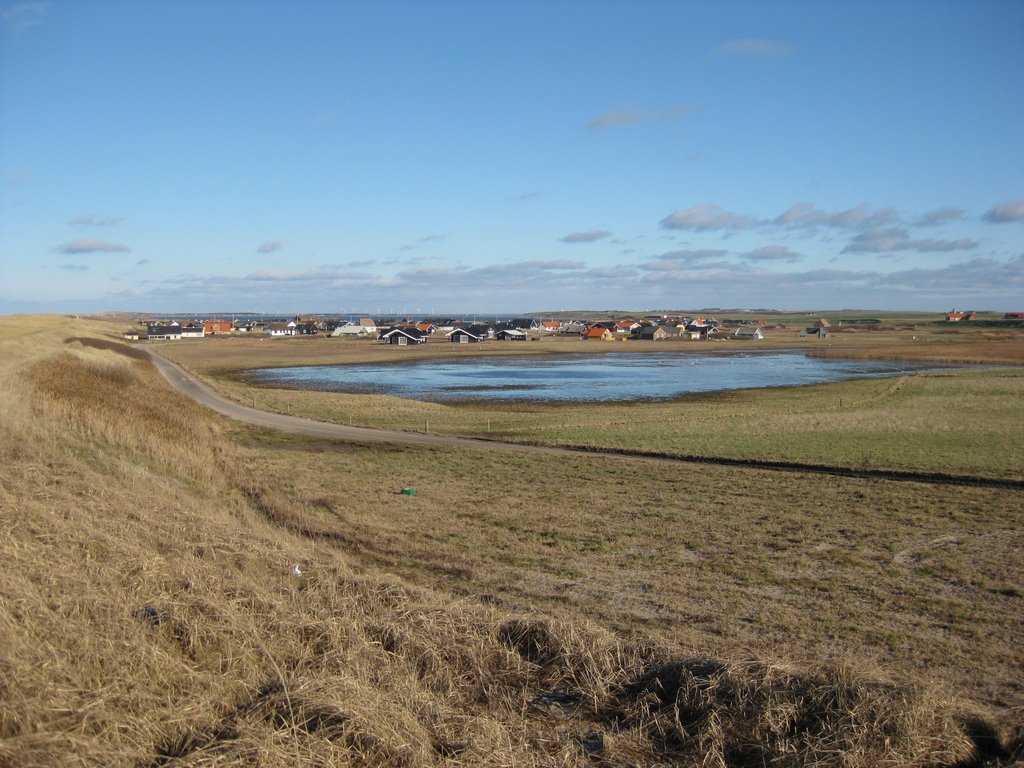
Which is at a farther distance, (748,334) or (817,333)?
(817,333)

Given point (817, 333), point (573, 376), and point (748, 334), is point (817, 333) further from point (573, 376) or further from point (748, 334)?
point (573, 376)

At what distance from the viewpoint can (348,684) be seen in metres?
6.18

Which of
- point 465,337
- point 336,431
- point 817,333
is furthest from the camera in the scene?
point 817,333

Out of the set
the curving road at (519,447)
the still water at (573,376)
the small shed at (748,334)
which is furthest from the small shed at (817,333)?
the curving road at (519,447)

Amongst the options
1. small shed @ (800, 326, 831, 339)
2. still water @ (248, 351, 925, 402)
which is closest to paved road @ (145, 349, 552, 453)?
still water @ (248, 351, 925, 402)

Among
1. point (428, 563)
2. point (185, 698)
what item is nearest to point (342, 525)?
point (428, 563)

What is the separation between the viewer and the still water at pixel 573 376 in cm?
5875

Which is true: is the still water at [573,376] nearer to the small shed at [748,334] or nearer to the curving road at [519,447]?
the curving road at [519,447]

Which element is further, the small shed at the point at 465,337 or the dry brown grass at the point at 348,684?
the small shed at the point at 465,337

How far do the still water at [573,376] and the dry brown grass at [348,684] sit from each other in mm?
45153

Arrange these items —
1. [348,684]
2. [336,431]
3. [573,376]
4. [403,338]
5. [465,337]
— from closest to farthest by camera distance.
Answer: [348,684], [336,431], [573,376], [403,338], [465,337]

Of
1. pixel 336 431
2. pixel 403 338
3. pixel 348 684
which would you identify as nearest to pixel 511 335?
pixel 403 338

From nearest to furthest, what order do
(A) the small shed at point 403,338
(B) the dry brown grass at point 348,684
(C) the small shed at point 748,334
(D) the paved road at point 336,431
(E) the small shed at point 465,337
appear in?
(B) the dry brown grass at point 348,684, (D) the paved road at point 336,431, (A) the small shed at point 403,338, (E) the small shed at point 465,337, (C) the small shed at point 748,334

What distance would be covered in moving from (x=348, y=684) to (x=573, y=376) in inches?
2658
